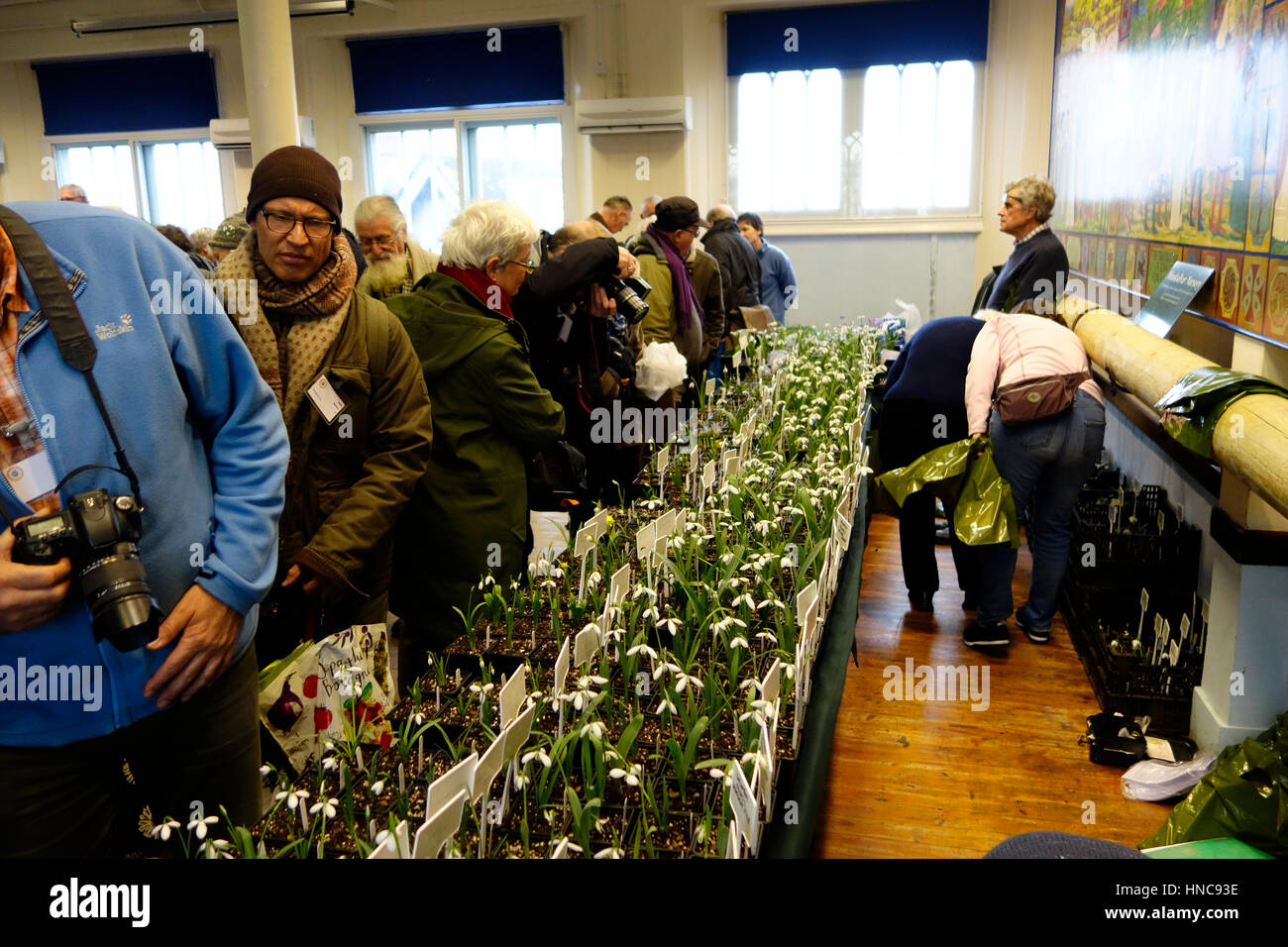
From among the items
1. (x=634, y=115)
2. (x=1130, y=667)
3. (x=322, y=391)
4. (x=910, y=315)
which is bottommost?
(x=1130, y=667)

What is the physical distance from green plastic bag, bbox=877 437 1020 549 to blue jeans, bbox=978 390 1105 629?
71 millimetres

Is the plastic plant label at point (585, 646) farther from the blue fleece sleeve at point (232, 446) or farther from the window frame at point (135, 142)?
the window frame at point (135, 142)

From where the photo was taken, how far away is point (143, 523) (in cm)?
152

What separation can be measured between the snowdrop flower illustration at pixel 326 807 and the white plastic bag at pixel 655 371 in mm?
3093

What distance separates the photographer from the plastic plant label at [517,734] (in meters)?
1.71

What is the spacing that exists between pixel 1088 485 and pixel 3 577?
501cm

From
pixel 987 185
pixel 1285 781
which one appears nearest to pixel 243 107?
pixel 987 185

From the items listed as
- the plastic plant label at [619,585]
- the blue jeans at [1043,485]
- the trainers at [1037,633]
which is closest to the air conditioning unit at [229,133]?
the blue jeans at [1043,485]

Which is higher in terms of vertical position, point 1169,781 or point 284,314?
point 284,314

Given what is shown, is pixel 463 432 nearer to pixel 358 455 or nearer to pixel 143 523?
pixel 358 455

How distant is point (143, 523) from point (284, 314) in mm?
864

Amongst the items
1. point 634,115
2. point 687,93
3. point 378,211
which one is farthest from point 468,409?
point 687,93
